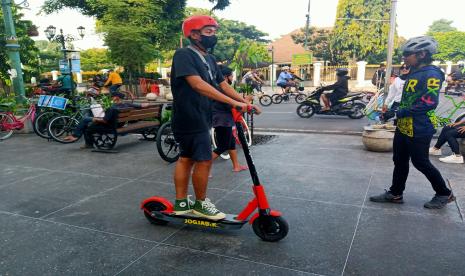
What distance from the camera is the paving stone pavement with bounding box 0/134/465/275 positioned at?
269 centimetres

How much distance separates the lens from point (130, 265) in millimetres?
2727

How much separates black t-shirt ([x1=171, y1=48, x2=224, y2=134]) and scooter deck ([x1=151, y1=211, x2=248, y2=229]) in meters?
0.79

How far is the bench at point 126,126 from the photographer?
6.64m

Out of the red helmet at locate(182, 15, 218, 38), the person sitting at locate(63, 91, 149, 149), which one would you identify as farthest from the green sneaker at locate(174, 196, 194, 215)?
the person sitting at locate(63, 91, 149, 149)

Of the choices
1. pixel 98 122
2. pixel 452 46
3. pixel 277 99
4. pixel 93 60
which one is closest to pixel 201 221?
pixel 98 122

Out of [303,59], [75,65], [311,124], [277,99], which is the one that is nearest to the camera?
[311,124]

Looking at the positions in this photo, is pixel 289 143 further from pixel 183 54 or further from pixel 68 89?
pixel 68 89

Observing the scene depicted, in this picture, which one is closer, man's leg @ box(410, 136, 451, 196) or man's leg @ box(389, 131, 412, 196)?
man's leg @ box(410, 136, 451, 196)

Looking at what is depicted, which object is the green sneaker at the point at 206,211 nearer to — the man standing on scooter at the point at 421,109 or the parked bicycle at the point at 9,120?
the man standing on scooter at the point at 421,109

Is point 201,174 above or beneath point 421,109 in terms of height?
beneath

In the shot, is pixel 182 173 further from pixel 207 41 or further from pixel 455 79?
pixel 455 79

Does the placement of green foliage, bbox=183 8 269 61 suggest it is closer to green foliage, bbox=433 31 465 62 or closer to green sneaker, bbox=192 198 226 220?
green foliage, bbox=433 31 465 62

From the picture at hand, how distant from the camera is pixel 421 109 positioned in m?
3.46

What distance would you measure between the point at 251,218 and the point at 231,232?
318mm
